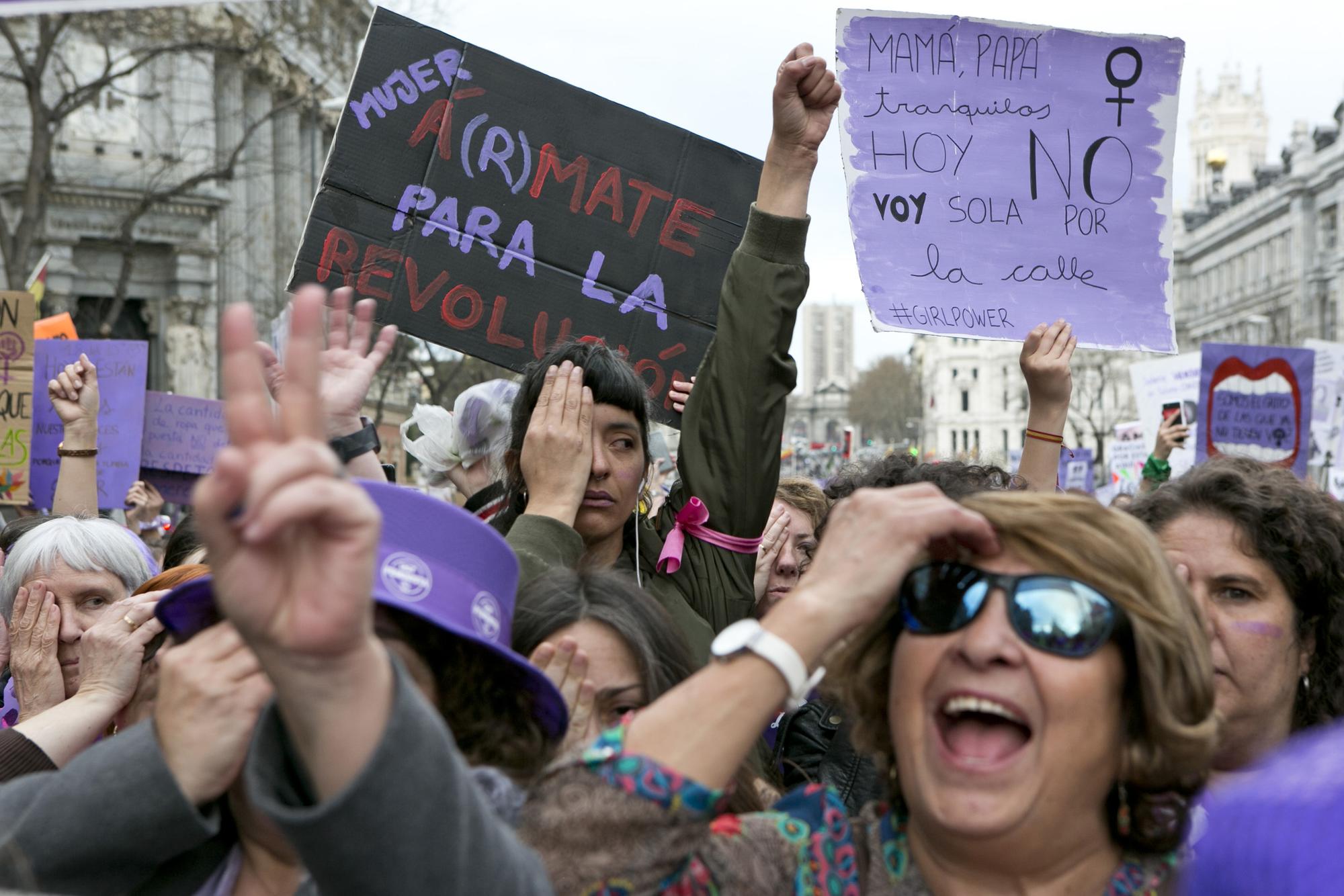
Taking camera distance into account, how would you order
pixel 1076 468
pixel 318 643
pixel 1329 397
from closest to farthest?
pixel 318 643, pixel 1329 397, pixel 1076 468

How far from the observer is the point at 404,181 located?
4371mm

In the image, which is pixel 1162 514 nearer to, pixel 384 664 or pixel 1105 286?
pixel 1105 286

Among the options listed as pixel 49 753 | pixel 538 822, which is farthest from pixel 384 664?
pixel 49 753

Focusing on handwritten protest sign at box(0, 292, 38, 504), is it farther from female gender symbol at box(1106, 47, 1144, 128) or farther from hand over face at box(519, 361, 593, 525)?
female gender symbol at box(1106, 47, 1144, 128)

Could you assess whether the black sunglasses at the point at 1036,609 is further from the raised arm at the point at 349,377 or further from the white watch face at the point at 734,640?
the raised arm at the point at 349,377

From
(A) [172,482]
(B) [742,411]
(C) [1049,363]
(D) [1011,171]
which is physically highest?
(D) [1011,171]

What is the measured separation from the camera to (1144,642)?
183 cm

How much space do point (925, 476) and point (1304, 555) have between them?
93 centimetres

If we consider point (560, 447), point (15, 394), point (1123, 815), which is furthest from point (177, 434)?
point (1123, 815)

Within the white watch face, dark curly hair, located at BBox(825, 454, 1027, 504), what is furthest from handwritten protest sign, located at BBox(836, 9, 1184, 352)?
the white watch face

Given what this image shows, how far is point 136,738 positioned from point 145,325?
99.5 feet

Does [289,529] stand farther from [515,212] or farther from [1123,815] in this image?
[515,212]

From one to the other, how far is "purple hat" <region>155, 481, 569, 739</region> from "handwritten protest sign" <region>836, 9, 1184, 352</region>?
2.36m

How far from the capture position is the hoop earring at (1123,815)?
1.91 metres
